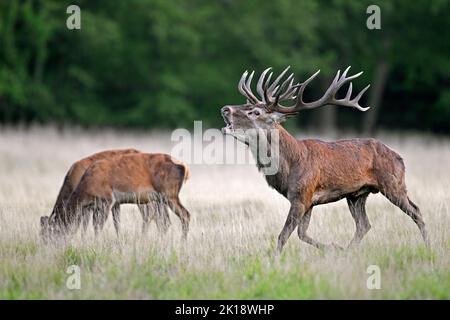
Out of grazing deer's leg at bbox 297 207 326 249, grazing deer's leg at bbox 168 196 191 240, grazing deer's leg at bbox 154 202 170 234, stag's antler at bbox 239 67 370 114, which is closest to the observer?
grazing deer's leg at bbox 297 207 326 249

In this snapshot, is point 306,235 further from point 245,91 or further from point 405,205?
point 245,91

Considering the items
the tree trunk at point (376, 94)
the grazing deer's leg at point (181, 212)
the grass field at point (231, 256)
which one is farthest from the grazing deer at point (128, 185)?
the tree trunk at point (376, 94)

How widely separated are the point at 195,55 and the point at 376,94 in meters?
6.61

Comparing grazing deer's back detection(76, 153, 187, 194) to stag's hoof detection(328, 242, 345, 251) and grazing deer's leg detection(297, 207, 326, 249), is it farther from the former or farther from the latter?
stag's hoof detection(328, 242, 345, 251)

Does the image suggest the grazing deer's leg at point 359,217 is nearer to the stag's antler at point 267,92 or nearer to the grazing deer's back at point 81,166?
the stag's antler at point 267,92

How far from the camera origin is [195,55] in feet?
99.0

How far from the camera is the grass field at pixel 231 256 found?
7.07 meters

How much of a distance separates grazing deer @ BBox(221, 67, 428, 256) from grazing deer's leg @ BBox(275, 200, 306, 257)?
16 mm

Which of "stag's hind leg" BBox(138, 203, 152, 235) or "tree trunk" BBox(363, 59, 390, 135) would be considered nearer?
"stag's hind leg" BBox(138, 203, 152, 235)

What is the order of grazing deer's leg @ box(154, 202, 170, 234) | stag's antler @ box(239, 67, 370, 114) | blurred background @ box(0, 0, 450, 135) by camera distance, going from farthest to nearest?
blurred background @ box(0, 0, 450, 135)
grazing deer's leg @ box(154, 202, 170, 234)
stag's antler @ box(239, 67, 370, 114)

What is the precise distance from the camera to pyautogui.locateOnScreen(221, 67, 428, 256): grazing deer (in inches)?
334

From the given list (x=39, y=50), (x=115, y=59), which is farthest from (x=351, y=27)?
(x=39, y=50)

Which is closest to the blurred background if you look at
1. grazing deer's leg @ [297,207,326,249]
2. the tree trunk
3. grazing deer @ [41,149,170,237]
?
the tree trunk
